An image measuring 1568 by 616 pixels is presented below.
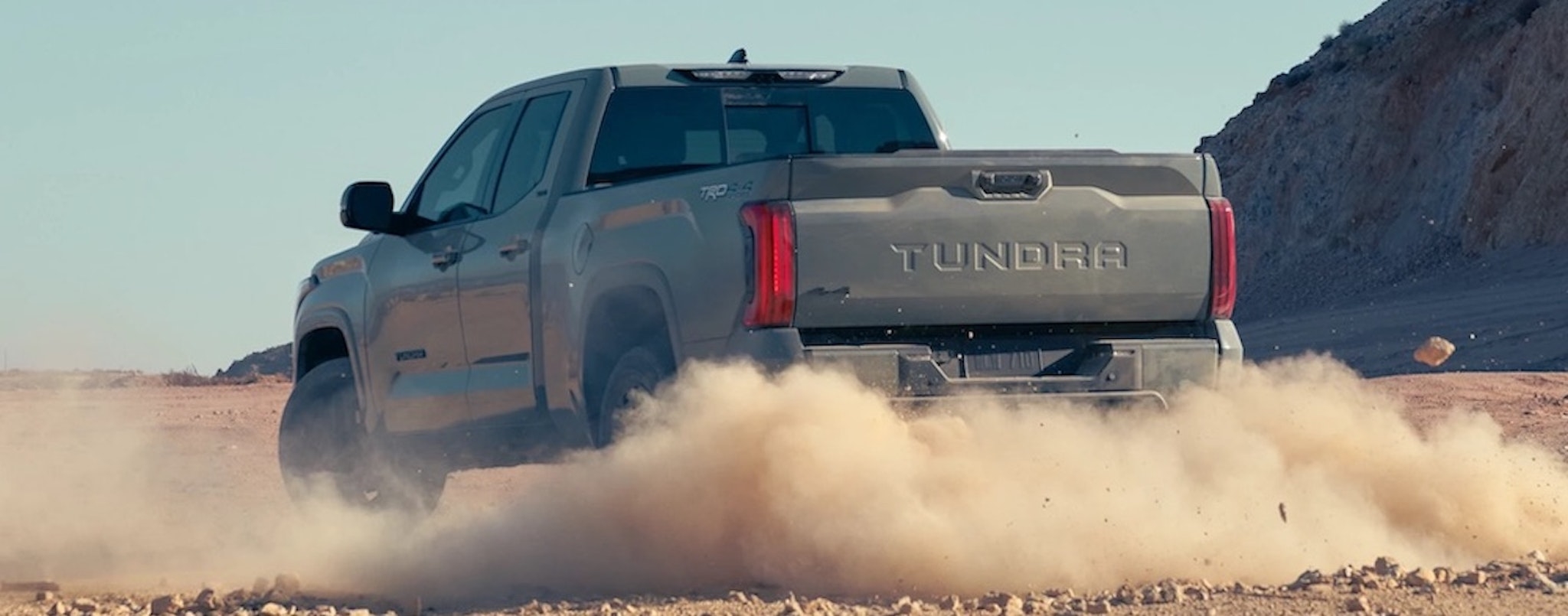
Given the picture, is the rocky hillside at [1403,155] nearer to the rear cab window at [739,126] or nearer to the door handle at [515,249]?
the rear cab window at [739,126]

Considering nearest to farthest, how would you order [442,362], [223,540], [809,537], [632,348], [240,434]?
[809,537], [632,348], [442,362], [223,540], [240,434]

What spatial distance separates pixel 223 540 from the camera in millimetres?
11453

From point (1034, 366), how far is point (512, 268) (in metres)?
2.31

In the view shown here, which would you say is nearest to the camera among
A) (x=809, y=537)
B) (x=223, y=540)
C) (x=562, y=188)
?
(x=809, y=537)

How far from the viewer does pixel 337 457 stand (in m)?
11.3

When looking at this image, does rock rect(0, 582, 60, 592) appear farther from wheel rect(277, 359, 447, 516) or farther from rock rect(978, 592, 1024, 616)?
rock rect(978, 592, 1024, 616)

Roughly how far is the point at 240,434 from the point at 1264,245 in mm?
23107

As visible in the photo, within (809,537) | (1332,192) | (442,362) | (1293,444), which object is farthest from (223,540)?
(1332,192)

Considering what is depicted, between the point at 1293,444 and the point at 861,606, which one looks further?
the point at 1293,444

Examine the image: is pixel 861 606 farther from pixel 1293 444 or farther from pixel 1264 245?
pixel 1264 245

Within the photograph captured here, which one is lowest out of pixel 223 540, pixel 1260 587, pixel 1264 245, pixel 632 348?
pixel 1264 245

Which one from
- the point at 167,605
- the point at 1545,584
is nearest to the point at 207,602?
the point at 167,605

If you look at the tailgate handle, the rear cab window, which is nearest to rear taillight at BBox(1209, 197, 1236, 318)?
the tailgate handle

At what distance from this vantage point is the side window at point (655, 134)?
9.70m
